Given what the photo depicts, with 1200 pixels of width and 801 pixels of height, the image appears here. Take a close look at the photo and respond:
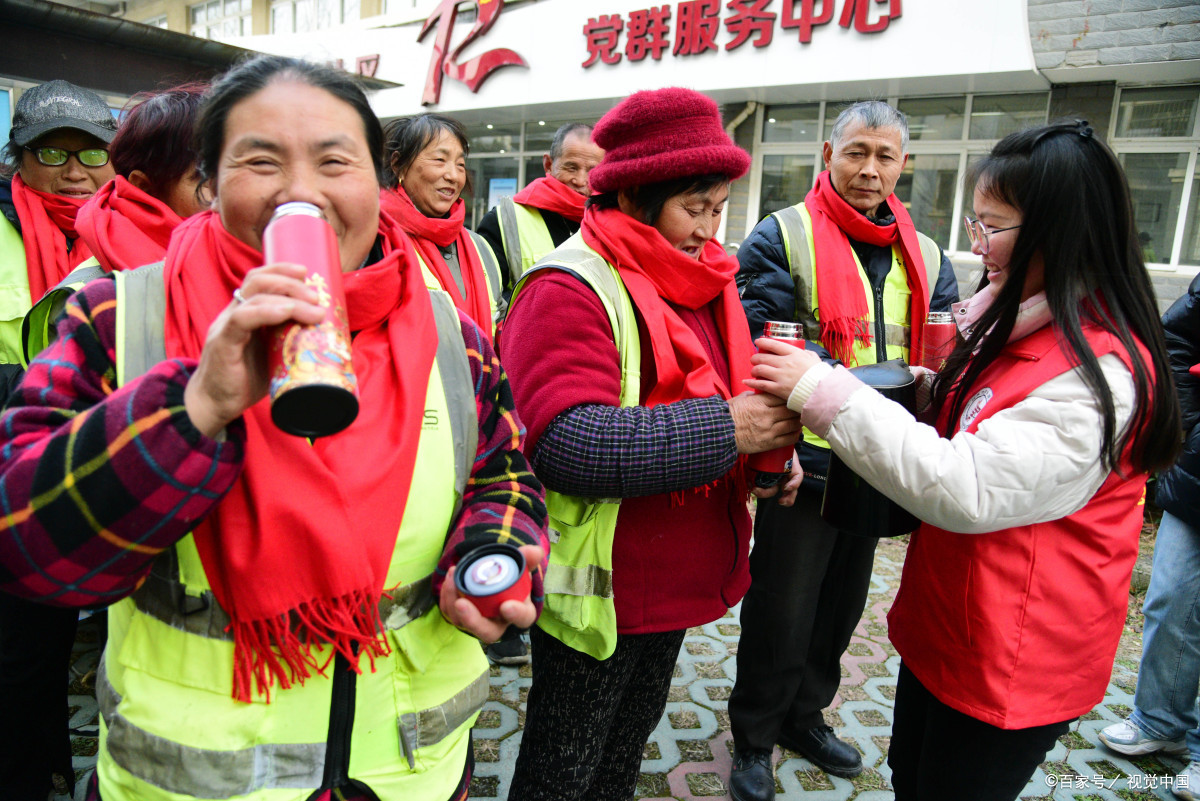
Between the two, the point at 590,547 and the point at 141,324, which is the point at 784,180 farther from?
the point at 141,324

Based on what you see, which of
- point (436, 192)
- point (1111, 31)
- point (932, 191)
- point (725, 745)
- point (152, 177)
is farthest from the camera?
point (932, 191)

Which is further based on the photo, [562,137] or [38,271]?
[562,137]

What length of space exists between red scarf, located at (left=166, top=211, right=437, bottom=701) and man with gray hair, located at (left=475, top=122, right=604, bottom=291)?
287 cm

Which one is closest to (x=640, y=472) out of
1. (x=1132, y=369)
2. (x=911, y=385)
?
(x=911, y=385)

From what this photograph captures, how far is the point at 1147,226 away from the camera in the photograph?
793cm

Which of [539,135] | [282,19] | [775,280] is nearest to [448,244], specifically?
[775,280]

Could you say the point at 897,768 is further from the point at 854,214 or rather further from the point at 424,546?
the point at 854,214

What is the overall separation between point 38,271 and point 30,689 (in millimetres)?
1422

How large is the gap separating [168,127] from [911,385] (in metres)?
2.12

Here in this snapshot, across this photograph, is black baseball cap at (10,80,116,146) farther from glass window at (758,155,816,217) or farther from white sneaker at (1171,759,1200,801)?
glass window at (758,155,816,217)

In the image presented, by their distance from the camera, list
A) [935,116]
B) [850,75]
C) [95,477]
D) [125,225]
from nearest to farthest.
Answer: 1. [95,477]
2. [125,225]
3. [850,75]
4. [935,116]

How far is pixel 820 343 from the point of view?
272 cm

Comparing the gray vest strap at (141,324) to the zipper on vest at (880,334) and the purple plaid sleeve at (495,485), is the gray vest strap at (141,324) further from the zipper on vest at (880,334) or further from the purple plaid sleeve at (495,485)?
the zipper on vest at (880,334)

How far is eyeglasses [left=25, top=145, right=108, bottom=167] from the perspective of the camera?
2.83 meters
